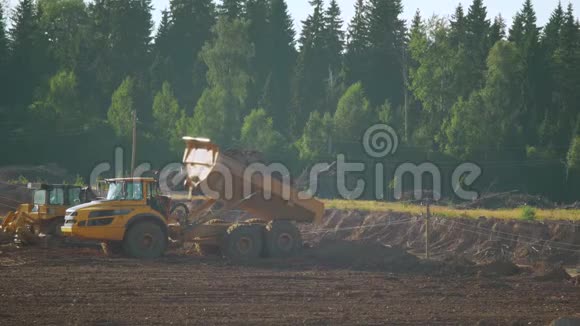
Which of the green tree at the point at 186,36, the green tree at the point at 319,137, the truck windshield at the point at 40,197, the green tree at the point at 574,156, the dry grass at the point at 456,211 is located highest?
the green tree at the point at 186,36

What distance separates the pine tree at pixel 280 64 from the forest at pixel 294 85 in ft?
0.46

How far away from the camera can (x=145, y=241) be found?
82.5ft

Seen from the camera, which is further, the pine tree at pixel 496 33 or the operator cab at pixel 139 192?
the pine tree at pixel 496 33

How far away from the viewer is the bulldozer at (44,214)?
93.5ft

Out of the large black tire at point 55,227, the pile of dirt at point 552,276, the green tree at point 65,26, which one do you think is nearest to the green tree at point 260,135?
the green tree at point 65,26

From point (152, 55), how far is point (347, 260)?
6257 cm

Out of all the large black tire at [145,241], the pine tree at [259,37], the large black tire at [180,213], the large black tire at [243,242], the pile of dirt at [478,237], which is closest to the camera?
the large black tire at [145,241]

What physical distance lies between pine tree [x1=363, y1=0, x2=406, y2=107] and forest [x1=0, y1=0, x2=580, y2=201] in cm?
11

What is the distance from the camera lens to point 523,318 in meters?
15.5

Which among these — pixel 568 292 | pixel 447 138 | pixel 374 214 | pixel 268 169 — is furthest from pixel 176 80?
pixel 568 292

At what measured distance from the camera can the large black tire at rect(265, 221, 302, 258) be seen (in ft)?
84.7

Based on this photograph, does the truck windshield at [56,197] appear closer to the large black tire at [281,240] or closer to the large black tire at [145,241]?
the large black tire at [145,241]

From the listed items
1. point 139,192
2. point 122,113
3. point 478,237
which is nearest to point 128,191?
point 139,192

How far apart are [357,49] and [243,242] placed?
192 ft
